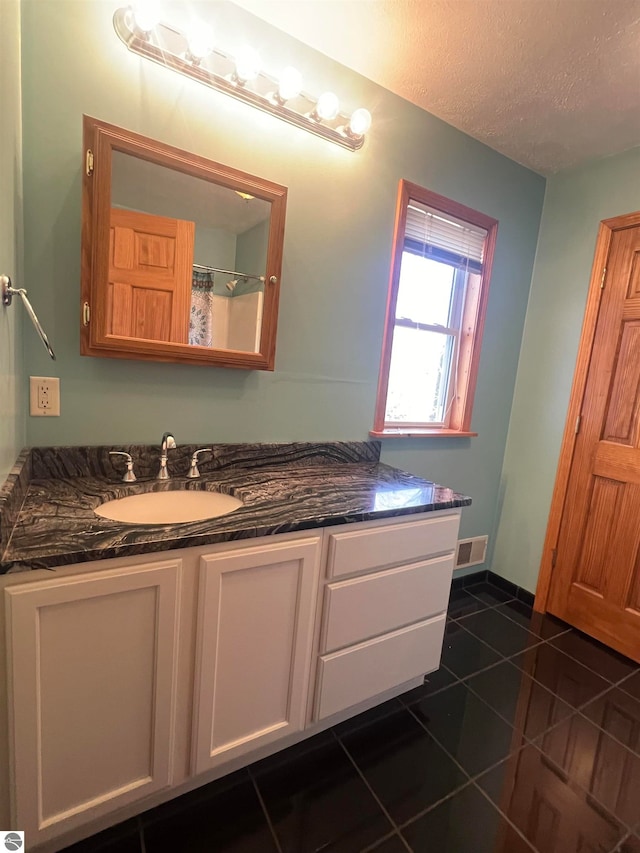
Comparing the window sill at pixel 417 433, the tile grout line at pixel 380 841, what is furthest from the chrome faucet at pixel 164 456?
the tile grout line at pixel 380 841

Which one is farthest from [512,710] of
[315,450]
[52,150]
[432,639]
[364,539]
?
[52,150]

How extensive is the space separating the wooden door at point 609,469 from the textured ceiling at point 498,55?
0.59m

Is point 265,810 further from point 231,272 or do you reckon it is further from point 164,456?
point 231,272

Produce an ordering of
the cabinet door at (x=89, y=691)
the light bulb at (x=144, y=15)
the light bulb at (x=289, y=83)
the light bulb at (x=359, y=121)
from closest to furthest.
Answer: the cabinet door at (x=89, y=691), the light bulb at (x=144, y=15), the light bulb at (x=289, y=83), the light bulb at (x=359, y=121)

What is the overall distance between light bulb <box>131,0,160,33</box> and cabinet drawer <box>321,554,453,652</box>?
68.9 inches

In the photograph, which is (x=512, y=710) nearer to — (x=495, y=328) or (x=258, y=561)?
(x=258, y=561)

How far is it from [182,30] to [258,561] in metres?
1.63

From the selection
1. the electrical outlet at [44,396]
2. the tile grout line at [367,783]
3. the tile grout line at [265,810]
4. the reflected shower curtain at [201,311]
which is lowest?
the tile grout line at [265,810]

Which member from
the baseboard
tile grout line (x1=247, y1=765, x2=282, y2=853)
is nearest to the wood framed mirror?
tile grout line (x1=247, y1=765, x2=282, y2=853)

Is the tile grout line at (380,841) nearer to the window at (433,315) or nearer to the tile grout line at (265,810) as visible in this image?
the tile grout line at (265,810)

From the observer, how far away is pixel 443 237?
2.08 metres

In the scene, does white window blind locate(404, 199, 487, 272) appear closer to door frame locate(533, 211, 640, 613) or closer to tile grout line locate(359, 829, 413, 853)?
door frame locate(533, 211, 640, 613)

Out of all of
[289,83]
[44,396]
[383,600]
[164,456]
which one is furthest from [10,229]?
[383,600]

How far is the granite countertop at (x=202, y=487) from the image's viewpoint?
92 cm
